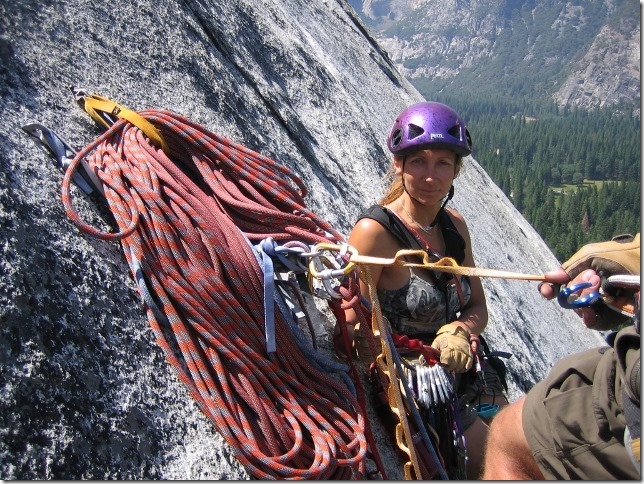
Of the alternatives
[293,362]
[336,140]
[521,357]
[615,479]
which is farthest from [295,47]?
[615,479]

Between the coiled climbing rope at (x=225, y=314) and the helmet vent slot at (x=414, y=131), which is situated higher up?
the helmet vent slot at (x=414, y=131)

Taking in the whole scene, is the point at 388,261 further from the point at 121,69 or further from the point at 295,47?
the point at 295,47

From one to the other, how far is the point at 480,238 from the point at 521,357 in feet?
5.11

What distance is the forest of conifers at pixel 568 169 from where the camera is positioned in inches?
2749

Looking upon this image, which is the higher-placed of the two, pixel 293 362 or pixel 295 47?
pixel 295 47

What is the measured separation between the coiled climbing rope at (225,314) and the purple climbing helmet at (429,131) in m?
0.69

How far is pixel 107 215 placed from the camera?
255 cm

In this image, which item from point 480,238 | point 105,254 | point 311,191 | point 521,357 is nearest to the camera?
point 105,254

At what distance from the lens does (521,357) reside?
4613 mm

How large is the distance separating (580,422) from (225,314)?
4.49 feet

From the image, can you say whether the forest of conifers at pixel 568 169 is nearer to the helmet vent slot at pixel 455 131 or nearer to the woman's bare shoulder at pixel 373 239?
the helmet vent slot at pixel 455 131

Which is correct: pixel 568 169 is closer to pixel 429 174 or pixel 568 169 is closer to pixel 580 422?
pixel 429 174

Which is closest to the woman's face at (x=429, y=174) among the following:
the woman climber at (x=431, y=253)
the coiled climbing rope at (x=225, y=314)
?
the woman climber at (x=431, y=253)

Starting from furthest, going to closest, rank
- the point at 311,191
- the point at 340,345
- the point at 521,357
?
the point at 521,357, the point at 311,191, the point at 340,345
